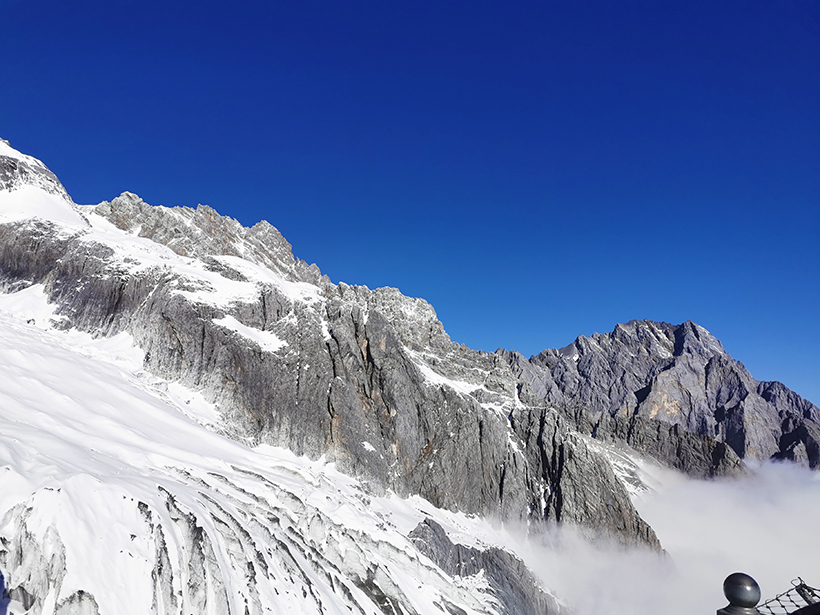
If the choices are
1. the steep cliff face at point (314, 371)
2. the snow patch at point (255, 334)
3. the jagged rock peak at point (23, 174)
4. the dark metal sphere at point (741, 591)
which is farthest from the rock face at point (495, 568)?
the jagged rock peak at point (23, 174)

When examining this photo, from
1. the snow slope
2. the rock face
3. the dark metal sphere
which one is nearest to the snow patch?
the snow slope

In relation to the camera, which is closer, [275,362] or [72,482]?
[72,482]

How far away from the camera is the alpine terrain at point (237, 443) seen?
884 inches

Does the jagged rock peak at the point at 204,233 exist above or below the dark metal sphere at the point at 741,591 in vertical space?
above

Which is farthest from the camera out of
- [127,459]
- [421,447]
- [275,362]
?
[421,447]

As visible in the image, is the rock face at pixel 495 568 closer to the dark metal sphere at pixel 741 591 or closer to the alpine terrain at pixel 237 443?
the alpine terrain at pixel 237 443

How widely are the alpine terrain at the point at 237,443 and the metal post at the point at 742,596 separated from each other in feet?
73.0

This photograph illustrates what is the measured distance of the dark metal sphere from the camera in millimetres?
6254

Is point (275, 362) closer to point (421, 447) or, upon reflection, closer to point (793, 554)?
point (421, 447)

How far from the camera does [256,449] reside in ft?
185

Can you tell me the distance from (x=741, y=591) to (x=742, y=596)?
2.3 inches

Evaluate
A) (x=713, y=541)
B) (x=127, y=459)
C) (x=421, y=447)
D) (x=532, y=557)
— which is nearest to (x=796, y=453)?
(x=713, y=541)

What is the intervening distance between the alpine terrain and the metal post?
2224 centimetres

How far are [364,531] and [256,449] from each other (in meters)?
19.4
